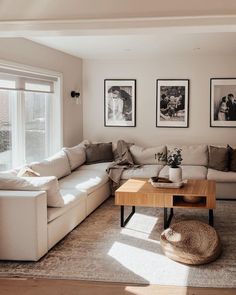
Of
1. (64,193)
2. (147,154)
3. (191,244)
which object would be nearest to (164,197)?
(191,244)

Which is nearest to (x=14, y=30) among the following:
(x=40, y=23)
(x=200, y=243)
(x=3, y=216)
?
(x=40, y=23)

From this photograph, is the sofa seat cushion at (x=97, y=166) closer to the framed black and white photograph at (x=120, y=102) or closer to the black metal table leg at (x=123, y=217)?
the framed black and white photograph at (x=120, y=102)

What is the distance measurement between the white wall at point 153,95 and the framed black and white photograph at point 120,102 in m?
0.09

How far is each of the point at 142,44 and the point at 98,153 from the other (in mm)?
2037

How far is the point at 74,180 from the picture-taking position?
19.4 ft

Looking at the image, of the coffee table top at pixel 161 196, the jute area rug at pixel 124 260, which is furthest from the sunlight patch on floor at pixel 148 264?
the coffee table top at pixel 161 196

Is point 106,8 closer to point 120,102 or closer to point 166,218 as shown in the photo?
point 166,218

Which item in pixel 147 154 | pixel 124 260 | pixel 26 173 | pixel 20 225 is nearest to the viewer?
pixel 20 225

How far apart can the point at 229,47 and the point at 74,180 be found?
313 cm

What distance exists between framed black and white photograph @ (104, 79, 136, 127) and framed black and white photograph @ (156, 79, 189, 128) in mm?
468

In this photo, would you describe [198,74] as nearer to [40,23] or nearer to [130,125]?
[130,125]

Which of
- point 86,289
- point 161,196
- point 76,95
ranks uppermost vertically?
point 76,95

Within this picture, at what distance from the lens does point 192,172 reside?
6.55 m

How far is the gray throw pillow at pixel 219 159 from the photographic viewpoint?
21.9 ft
